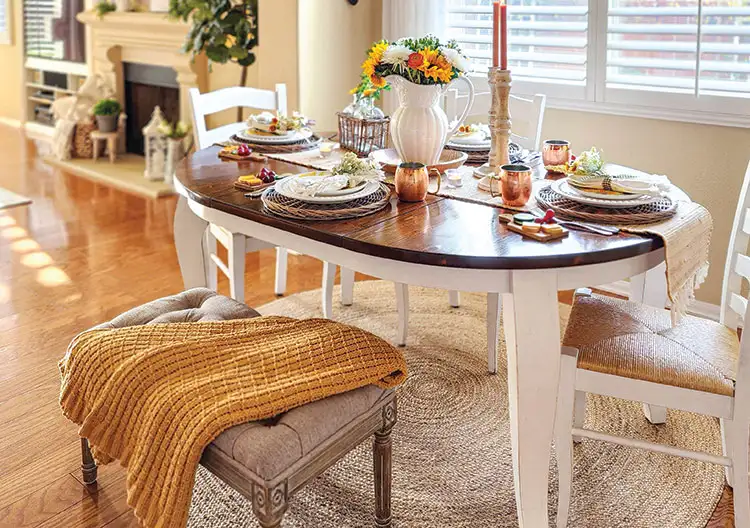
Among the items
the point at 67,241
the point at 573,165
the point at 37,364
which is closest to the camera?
the point at 573,165

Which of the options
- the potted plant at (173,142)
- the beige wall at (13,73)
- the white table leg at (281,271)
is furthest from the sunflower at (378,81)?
the beige wall at (13,73)

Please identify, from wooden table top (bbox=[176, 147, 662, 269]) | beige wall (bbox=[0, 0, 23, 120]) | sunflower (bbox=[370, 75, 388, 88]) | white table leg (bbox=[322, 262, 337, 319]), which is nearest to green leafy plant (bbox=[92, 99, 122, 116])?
beige wall (bbox=[0, 0, 23, 120])

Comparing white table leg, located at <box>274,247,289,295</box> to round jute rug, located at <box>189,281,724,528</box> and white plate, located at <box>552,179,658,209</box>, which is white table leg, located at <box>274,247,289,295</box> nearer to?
round jute rug, located at <box>189,281,724,528</box>

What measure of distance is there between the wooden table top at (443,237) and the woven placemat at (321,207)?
0.06 ft

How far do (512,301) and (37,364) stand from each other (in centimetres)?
185

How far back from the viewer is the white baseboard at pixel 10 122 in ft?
25.3

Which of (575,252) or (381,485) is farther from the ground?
(575,252)

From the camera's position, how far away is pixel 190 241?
7.84 ft

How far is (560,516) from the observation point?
1813 mm

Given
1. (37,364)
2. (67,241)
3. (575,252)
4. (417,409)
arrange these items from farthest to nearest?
1. (67,241)
2. (37,364)
3. (417,409)
4. (575,252)

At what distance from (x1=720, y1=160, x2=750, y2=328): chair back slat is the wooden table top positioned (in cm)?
48

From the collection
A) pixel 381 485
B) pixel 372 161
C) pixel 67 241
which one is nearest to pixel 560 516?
pixel 381 485

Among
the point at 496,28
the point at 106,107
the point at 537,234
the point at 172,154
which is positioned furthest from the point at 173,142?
the point at 537,234

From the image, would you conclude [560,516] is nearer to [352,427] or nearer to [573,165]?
[352,427]
